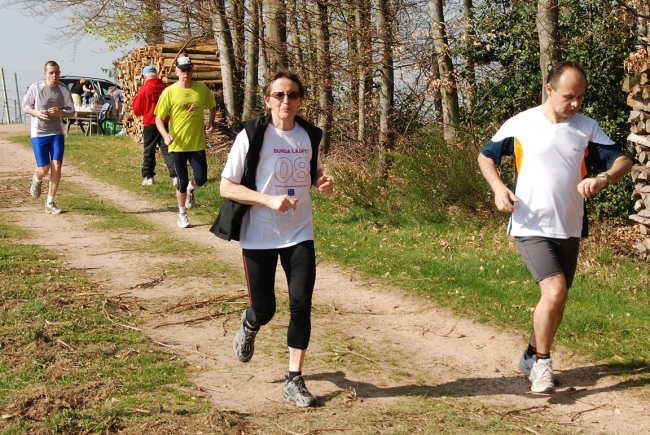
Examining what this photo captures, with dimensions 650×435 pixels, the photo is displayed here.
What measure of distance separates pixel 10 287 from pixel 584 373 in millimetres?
5034

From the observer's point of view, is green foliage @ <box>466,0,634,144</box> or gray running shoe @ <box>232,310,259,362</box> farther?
green foliage @ <box>466,0,634,144</box>

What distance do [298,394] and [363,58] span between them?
1080 centimetres

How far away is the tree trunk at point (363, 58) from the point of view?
14.9 meters

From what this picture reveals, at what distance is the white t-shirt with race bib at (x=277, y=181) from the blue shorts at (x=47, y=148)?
726 cm

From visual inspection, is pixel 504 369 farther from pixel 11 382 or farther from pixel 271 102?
pixel 11 382

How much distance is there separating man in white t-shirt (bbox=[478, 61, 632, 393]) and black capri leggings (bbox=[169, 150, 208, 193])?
258 inches

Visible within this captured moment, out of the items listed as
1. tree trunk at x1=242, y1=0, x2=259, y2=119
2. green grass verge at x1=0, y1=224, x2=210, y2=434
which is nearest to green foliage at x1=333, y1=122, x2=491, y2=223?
green grass verge at x1=0, y1=224, x2=210, y2=434

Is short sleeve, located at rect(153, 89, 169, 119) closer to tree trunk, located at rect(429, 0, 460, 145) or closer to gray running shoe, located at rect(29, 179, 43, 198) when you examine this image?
gray running shoe, located at rect(29, 179, 43, 198)

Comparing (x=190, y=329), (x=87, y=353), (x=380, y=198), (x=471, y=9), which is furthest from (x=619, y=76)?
(x=87, y=353)

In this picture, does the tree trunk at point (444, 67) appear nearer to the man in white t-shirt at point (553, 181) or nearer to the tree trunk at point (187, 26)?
the man in white t-shirt at point (553, 181)

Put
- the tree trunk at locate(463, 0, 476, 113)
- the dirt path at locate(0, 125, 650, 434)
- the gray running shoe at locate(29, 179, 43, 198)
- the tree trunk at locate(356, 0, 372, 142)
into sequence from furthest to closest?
the tree trunk at locate(356, 0, 372, 142) → the tree trunk at locate(463, 0, 476, 113) → the gray running shoe at locate(29, 179, 43, 198) → the dirt path at locate(0, 125, 650, 434)

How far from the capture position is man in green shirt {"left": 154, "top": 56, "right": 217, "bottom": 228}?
10914 mm

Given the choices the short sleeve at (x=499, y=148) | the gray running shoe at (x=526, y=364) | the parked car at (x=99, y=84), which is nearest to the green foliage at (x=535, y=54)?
the short sleeve at (x=499, y=148)

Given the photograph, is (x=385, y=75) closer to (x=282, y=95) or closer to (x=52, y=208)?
(x=52, y=208)
